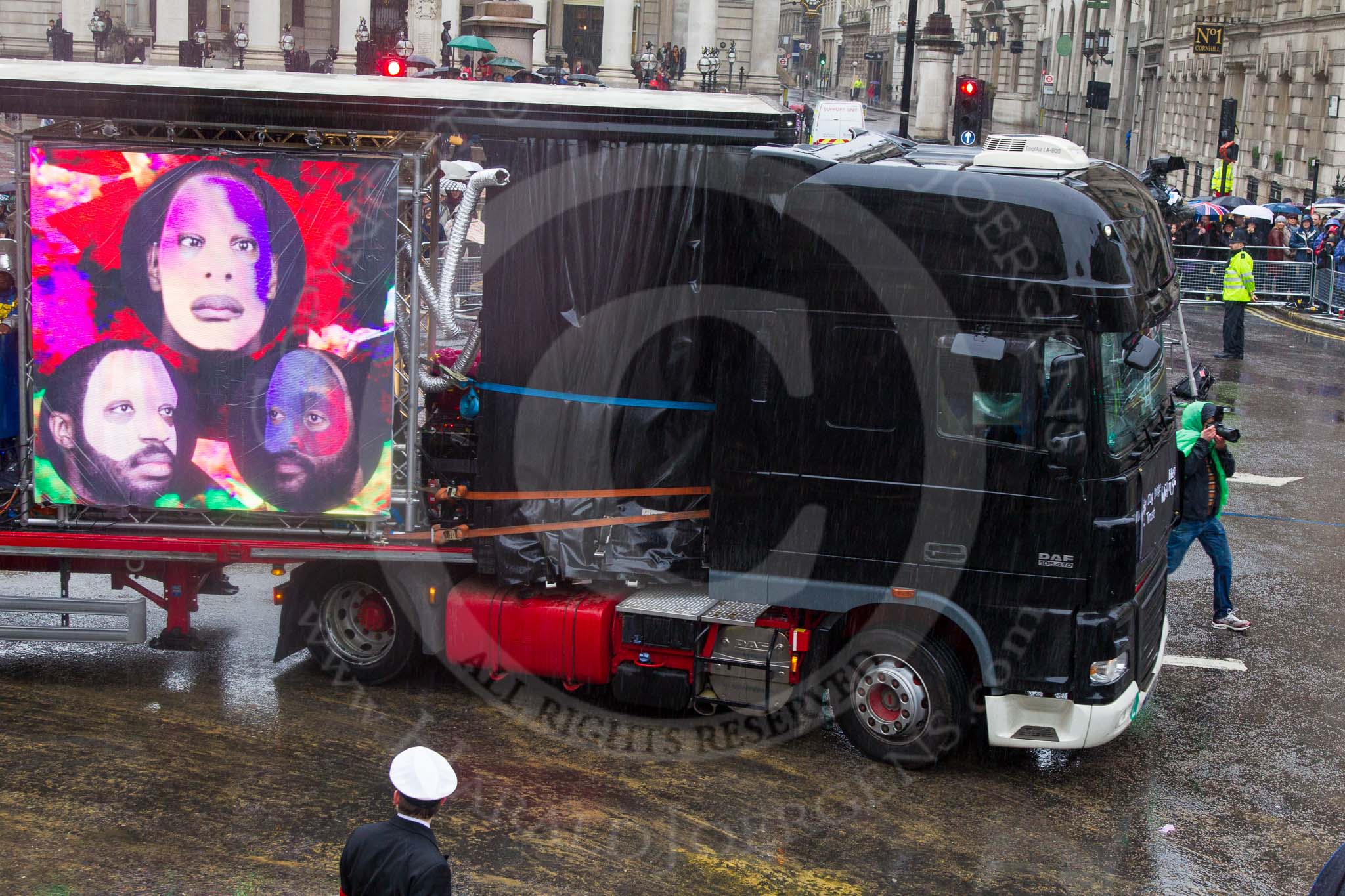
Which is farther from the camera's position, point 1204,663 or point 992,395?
point 1204,663

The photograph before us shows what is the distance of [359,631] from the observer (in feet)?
29.8

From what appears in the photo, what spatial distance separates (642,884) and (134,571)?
405 centimetres

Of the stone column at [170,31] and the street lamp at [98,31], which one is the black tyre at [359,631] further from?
the stone column at [170,31]

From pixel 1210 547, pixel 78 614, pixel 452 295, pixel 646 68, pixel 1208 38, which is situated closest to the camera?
pixel 78 614

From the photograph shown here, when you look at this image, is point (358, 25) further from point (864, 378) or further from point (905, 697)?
point (905, 697)

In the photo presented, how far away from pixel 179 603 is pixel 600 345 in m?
3.20

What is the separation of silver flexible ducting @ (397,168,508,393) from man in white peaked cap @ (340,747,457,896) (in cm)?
418

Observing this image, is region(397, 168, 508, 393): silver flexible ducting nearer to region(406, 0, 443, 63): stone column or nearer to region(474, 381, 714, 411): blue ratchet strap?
region(474, 381, 714, 411): blue ratchet strap

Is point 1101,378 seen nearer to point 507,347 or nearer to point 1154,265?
point 1154,265

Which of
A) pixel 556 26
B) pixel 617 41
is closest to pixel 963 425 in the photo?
pixel 617 41

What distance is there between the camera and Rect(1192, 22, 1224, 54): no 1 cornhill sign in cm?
4809

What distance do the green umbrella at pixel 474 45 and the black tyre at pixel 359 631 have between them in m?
22.6

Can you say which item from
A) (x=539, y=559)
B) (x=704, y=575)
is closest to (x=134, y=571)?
(x=539, y=559)

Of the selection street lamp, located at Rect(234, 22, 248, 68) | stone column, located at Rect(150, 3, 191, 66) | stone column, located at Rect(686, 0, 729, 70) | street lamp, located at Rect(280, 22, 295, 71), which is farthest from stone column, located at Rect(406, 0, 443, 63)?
stone column, located at Rect(686, 0, 729, 70)
